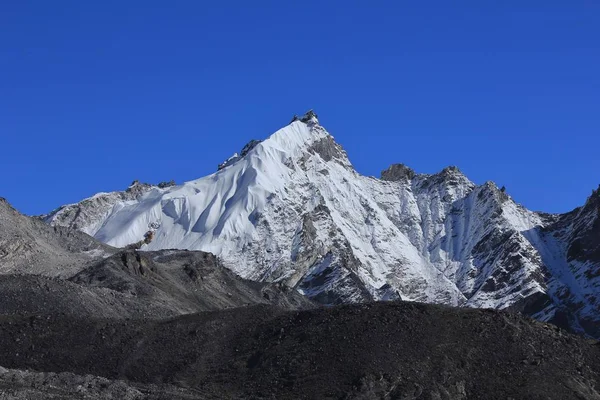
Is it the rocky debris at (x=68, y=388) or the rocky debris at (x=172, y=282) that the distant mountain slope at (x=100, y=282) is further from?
the rocky debris at (x=68, y=388)

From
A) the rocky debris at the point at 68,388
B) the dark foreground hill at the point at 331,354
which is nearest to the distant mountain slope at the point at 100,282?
the dark foreground hill at the point at 331,354

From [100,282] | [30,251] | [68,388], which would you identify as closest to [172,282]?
[100,282]

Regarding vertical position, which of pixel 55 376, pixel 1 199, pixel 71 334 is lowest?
pixel 55 376

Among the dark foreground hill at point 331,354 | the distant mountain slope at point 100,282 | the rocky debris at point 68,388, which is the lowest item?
the rocky debris at point 68,388

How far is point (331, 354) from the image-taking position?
94188 mm

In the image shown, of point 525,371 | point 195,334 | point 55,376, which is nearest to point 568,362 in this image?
point 525,371

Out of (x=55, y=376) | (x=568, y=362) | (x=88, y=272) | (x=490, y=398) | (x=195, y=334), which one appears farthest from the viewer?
(x=88, y=272)

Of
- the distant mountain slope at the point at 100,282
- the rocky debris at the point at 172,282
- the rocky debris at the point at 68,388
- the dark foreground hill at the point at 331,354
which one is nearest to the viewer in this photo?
the rocky debris at the point at 68,388

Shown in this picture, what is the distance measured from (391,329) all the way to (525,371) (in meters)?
11.6

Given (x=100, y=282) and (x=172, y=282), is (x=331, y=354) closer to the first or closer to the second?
(x=100, y=282)

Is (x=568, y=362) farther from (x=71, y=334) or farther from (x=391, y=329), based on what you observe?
(x=71, y=334)

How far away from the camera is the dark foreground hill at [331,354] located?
9019 cm

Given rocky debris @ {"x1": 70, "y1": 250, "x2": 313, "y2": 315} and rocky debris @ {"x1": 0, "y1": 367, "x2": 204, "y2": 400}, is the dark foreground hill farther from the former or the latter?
rocky debris @ {"x1": 70, "y1": 250, "x2": 313, "y2": 315}

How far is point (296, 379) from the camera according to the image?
91500 mm
